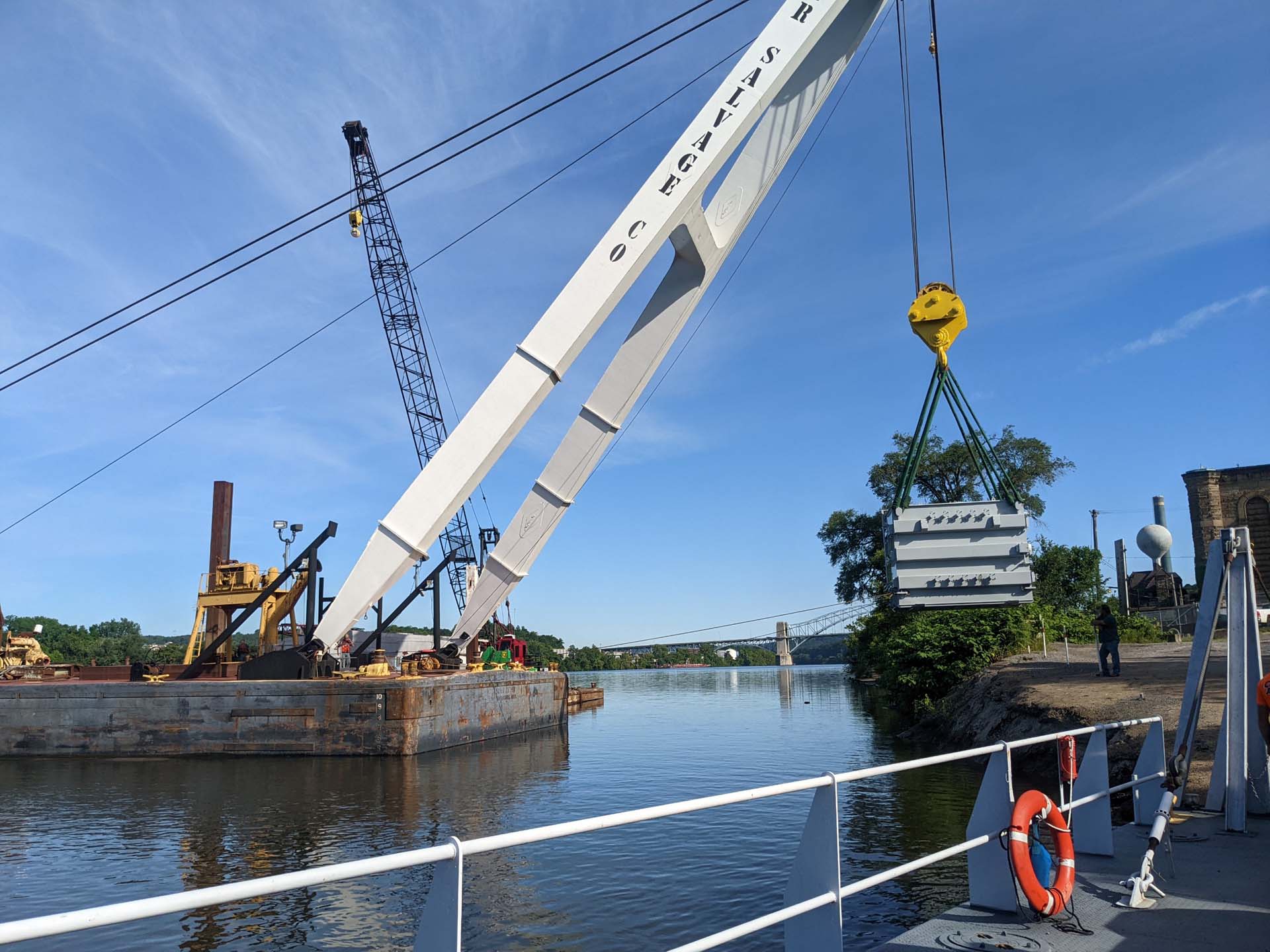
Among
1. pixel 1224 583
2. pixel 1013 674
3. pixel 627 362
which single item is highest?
pixel 627 362

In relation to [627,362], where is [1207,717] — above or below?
below

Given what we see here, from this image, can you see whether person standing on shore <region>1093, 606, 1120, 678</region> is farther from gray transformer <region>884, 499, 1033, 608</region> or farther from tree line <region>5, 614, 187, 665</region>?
tree line <region>5, 614, 187, 665</region>

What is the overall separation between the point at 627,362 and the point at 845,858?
10.1m

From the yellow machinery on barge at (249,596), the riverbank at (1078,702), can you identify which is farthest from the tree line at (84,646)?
the riverbank at (1078,702)

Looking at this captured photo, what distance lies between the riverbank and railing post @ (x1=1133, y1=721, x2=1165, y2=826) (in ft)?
6.46

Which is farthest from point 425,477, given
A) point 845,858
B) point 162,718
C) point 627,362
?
point 162,718

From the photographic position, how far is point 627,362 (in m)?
17.8

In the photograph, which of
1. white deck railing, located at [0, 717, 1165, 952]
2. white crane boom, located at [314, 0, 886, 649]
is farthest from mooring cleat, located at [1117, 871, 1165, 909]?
white crane boom, located at [314, 0, 886, 649]

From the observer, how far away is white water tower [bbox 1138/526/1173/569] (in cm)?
6650

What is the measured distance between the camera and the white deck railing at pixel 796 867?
2406mm

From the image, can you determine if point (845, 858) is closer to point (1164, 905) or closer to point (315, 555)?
point (1164, 905)

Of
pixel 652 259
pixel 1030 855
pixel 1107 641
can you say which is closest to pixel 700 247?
pixel 652 259

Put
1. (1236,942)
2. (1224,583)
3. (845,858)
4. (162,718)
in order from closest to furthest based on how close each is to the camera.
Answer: (1236,942) < (1224,583) < (845,858) < (162,718)

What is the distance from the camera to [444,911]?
3104 mm
